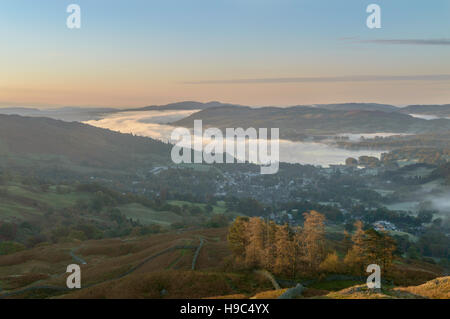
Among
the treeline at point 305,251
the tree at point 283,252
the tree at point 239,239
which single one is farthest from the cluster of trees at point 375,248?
the tree at point 239,239

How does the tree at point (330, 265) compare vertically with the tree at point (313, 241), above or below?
below

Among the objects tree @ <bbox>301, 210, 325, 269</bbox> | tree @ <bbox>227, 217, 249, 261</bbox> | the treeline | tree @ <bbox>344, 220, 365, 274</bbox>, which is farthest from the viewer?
tree @ <bbox>227, 217, 249, 261</bbox>

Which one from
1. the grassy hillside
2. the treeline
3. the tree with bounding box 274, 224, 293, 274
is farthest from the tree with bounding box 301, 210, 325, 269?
the grassy hillside

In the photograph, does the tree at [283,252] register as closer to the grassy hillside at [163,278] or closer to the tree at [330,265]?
the grassy hillside at [163,278]

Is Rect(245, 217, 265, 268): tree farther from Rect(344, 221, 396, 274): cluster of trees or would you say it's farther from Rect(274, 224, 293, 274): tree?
Rect(344, 221, 396, 274): cluster of trees

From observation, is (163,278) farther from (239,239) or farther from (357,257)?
(357,257)

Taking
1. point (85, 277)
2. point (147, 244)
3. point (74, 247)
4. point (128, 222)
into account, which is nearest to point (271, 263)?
point (85, 277)
